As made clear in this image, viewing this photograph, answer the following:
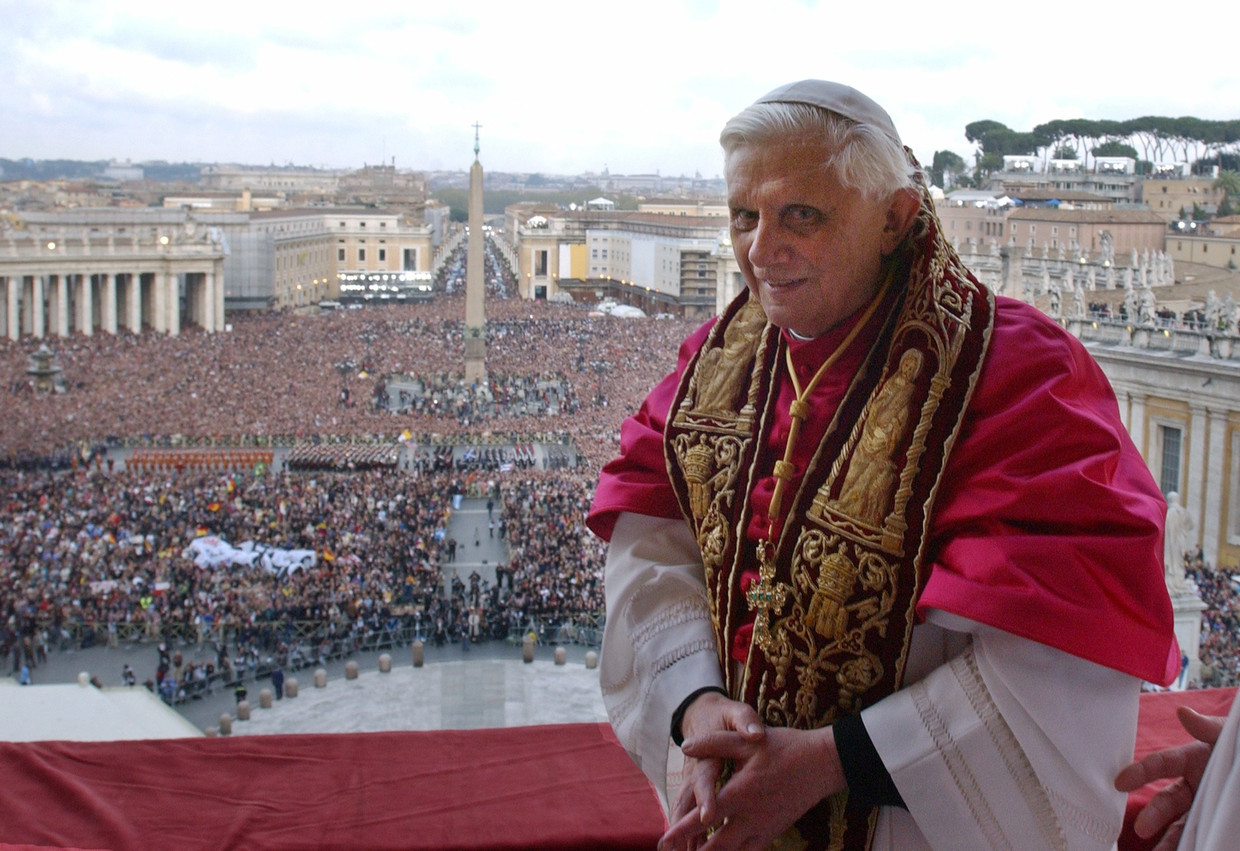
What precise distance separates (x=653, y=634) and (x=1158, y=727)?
928mm

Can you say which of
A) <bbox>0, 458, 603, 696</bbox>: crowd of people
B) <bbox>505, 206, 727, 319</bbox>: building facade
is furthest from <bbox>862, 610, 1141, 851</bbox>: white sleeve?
<bbox>505, 206, 727, 319</bbox>: building facade

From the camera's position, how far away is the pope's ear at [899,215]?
4.40 ft

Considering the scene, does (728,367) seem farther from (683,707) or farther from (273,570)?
(273,570)

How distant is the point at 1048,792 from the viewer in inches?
45.0

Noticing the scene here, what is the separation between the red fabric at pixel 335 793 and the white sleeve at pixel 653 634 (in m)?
0.39

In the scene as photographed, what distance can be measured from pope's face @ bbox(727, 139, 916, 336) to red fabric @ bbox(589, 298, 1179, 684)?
157 millimetres

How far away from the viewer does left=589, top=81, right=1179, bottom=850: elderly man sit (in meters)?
1.12

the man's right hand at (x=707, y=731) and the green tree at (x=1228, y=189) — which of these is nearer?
the man's right hand at (x=707, y=731)

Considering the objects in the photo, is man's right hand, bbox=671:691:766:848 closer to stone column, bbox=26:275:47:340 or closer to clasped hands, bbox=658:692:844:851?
clasped hands, bbox=658:692:844:851

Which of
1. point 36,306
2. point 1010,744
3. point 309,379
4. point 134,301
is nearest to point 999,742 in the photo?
point 1010,744

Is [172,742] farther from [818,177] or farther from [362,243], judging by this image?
[362,243]

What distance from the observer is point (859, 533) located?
126cm

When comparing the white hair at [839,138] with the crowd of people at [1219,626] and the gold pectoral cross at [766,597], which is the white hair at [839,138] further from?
the crowd of people at [1219,626]

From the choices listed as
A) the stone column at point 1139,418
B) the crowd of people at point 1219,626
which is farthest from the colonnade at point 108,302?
the crowd of people at point 1219,626
